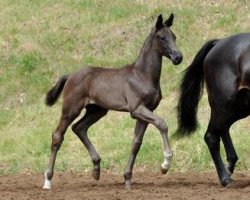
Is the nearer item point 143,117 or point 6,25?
point 143,117

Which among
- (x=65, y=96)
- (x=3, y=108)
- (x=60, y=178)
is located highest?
(x=65, y=96)

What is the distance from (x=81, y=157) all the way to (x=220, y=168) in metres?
3.72

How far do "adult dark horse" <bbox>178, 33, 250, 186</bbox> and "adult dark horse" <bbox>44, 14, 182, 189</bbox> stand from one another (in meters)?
0.72

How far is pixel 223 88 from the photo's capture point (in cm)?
819

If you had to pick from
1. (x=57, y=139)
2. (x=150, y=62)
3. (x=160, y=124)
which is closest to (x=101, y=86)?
(x=150, y=62)

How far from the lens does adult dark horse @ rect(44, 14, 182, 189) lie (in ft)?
26.2

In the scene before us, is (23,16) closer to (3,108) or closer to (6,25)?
(6,25)

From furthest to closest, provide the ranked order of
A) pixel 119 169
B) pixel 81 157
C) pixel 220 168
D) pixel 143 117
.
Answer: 1. pixel 81 157
2. pixel 119 169
3. pixel 220 168
4. pixel 143 117

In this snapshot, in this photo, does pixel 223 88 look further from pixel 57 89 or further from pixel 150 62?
pixel 57 89

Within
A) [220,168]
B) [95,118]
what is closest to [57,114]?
[95,118]


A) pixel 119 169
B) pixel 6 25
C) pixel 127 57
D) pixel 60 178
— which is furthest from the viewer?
pixel 6 25

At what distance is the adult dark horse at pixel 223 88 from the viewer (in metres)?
8.09

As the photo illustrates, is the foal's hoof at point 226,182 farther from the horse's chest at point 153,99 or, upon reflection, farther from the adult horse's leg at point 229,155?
the horse's chest at point 153,99

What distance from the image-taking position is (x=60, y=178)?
32.4ft
